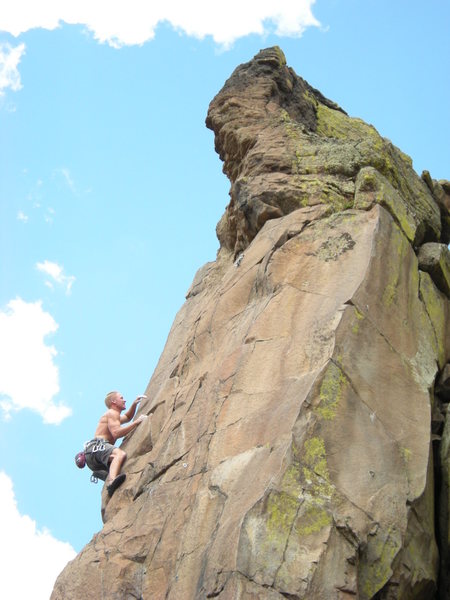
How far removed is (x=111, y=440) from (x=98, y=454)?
54 cm

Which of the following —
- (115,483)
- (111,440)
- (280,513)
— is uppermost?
(111,440)

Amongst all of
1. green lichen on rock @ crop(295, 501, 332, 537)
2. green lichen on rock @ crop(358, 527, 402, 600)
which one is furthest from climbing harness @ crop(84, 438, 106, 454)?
green lichen on rock @ crop(358, 527, 402, 600)

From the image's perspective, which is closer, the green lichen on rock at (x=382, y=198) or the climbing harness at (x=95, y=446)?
the green lichen on rock at (x=382, y=198)

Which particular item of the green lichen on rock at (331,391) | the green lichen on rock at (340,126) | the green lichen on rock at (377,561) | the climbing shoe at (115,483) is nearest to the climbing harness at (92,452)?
the climbing shoe at (115,483)

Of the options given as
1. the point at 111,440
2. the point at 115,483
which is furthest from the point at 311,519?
the point at 111,440

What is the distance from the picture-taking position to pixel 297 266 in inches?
512

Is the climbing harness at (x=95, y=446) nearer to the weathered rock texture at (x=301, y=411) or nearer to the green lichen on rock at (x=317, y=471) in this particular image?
the weathered rock texture at (x=301, y=411)

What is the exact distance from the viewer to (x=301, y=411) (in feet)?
34.1

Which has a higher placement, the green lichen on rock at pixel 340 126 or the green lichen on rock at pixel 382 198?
the green lichen on rock at pixel 340 126

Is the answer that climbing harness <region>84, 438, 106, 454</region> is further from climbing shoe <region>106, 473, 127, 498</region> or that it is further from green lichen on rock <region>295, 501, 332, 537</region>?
green lichen on rock <region>295, 501, 332, 537</region>

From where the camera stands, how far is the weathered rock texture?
31.6 feet

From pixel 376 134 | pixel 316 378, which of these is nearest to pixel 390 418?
pixel 316 378

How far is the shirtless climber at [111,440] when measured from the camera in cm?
1361

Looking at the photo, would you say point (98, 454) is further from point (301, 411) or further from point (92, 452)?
point (301, 411)
